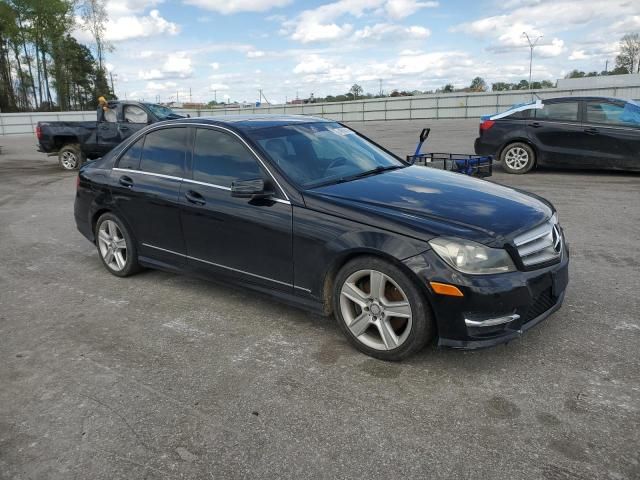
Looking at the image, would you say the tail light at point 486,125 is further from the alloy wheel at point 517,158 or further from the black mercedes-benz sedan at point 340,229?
the black mercedes-benz sedan at point 340,229

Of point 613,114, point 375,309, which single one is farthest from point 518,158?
point 375,309

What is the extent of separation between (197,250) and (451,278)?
2251mm

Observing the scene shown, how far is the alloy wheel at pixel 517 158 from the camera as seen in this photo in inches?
441

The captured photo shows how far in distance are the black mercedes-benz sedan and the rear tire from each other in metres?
7.06

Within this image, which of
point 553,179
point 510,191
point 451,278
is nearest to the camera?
point 451,278

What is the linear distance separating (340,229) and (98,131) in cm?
1237

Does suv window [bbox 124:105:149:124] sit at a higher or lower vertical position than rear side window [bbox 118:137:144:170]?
higher

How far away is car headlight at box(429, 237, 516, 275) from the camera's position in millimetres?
3207

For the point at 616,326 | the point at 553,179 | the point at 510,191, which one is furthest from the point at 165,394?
the point at 553,179

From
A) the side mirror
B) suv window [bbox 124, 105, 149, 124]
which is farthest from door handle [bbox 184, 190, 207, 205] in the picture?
suv window [bbox 124, 105, 149, 124]

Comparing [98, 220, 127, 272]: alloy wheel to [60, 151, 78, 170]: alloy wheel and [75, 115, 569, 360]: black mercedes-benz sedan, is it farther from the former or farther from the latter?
[60, 151, 78, 170]: alloy wheel

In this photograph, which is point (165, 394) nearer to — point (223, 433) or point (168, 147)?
point (223, 433)

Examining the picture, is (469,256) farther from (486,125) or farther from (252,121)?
(486,125)

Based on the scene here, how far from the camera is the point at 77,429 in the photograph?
2900 millimetres
